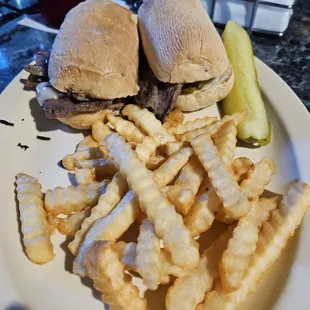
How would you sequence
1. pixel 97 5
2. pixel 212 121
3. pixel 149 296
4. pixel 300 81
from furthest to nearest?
1. pixel 300 81
2. pixel 97 5
3. pixel 212 121
4. pixel 149 296

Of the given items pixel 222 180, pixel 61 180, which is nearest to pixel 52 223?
pixel 61 180

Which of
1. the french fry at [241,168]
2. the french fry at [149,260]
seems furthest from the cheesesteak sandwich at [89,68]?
the french fry at [149,260]

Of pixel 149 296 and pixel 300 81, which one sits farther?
pixel 300 81

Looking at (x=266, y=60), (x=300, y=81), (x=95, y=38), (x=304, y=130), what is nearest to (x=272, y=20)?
(x=266, y=60)

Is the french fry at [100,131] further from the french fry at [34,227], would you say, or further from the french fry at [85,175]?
the french fry at [34,227]

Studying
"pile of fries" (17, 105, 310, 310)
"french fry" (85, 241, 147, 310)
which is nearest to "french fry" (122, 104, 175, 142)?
"pile of fries" (17, 105, 310, 310)

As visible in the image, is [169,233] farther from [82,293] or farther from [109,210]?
[82,293]
